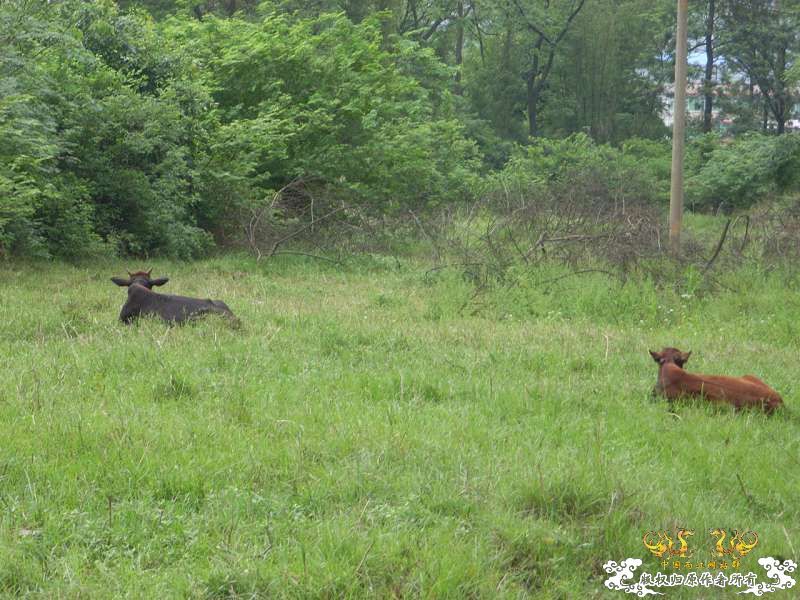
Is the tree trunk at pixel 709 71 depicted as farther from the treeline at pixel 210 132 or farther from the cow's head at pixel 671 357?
the cow's head at pixel 671 357

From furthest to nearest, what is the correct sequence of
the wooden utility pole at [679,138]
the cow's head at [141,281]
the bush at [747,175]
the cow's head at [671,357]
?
the bush at [747,175], the wooden utility pole at [679,138], the cow's head at [141,281], the cow's head at [671,357]

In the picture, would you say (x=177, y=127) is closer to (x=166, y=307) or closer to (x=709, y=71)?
(x=166, y=307)

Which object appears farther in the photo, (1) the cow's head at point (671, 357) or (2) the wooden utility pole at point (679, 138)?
(2) the wooden utility pole at point (679, 138)

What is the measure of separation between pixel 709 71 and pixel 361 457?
4842 centimetres

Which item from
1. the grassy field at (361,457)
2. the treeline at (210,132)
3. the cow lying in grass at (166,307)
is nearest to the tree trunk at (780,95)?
the treeline at (210,132)

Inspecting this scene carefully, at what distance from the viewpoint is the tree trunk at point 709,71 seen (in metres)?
48.5

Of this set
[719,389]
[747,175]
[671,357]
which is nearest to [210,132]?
[671,357]

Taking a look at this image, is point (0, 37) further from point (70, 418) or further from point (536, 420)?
point (536, 420)

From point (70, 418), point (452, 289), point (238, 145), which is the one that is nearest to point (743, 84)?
point (238, 145)

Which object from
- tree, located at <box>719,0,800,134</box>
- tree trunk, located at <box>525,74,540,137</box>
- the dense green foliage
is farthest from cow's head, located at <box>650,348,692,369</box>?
tree trunk, located at <box>525,74,540,137</box>

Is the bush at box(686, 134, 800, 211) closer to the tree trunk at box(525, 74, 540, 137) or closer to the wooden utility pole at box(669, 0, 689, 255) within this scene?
the wooden utility pole at box(669, 0, 689, 255)

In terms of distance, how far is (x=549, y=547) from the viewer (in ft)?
16.4

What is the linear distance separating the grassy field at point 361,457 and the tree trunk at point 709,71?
4084 centimetres

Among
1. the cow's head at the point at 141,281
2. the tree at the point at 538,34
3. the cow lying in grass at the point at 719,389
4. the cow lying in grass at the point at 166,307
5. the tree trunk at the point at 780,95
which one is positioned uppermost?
the tree at the point at 538,34
